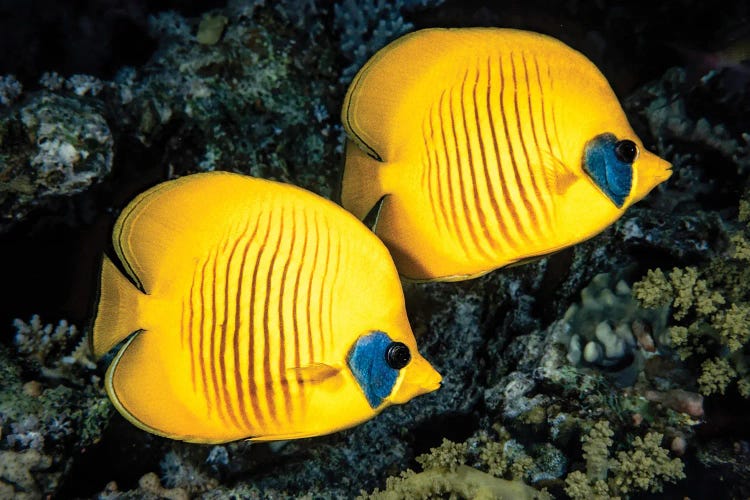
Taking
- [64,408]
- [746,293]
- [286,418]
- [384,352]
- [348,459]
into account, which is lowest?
[348,459]

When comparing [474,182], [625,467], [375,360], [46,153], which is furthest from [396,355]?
[46,153]

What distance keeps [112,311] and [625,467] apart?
1663 mm

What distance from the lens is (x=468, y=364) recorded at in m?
2.42

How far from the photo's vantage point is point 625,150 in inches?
54.9

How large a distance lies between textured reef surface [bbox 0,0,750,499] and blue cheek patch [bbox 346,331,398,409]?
72cm

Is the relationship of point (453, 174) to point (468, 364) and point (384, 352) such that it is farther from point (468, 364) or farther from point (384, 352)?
point (468, 364)

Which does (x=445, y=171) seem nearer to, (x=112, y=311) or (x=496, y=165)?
(x=496, y=165)

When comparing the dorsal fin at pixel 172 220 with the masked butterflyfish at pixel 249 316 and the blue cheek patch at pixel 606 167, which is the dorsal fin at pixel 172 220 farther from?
the blue cheek patch at pixel 606 167

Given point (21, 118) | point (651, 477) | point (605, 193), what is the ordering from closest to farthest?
point (605, 193) < point (651, 477) < point (21, 118)

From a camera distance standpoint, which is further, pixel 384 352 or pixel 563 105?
pixel 563 105

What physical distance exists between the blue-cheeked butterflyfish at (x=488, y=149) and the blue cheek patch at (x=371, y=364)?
0.39 metres

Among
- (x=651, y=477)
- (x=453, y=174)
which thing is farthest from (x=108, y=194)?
(x=651, y=477)

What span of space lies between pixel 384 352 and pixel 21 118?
1.67 metres

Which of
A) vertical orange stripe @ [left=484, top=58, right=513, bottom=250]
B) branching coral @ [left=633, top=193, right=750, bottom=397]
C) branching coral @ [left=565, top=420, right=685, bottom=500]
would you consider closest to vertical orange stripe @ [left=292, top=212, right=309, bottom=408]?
vertical orange stripe @ [left=484, top=58, right=513, bottom=250]
